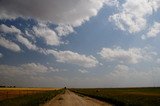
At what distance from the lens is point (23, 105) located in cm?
3011

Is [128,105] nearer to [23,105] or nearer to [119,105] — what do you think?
[119,105]

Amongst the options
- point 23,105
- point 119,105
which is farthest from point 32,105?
point 119,105

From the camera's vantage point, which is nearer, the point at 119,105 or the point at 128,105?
the point at 128,105

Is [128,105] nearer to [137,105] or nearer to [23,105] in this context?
[137,105]

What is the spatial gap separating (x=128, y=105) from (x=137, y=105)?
1.22 m

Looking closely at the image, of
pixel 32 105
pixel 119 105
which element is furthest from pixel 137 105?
pixel 32 105

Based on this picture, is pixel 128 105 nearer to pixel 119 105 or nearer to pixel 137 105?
pixel 137 105

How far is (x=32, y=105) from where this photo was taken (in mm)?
30703

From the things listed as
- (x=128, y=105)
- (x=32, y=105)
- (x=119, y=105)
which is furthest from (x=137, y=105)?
(x=32, y=105)

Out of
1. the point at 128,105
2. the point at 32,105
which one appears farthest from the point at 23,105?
the point at 128,105

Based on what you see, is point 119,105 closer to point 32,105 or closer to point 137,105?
point 137,105

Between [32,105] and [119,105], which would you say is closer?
[32,105]

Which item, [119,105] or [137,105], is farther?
[119,105]

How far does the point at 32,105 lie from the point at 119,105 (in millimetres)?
11498
